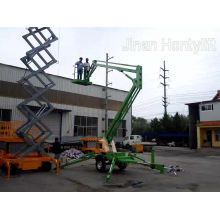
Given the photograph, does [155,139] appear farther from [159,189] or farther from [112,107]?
[159,189]

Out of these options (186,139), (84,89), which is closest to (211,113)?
(186,139)

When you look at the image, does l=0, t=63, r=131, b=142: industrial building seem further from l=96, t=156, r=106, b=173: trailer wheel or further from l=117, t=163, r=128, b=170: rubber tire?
l=117, t=163, r=128, b=170: rubber tire

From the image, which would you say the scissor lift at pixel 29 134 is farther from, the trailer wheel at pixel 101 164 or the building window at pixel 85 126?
the building window at pixel 85 126

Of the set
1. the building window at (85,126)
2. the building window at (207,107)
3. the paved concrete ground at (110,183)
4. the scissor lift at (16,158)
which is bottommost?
the paved concrete ground at (110,183)

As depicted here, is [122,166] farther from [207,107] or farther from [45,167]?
[207,107]

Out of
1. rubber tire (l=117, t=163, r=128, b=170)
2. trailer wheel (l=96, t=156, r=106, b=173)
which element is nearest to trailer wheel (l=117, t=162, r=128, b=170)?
rubber tire (l=117, t=163, r=128, b=170)

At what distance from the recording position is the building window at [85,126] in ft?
81.4

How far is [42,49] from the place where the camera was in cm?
1166

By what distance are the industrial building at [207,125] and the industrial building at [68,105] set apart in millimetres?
9465

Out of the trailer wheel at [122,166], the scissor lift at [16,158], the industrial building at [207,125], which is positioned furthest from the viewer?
the industrial building at [207,125]

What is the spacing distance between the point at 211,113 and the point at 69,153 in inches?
788

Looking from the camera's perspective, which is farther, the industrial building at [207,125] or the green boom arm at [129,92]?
the industrial building at [207,125]

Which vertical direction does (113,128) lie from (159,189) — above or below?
above

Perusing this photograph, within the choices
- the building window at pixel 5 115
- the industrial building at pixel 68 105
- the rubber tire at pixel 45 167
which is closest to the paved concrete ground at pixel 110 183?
the rubber tire at pixel 45 167
